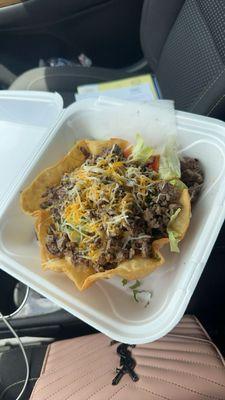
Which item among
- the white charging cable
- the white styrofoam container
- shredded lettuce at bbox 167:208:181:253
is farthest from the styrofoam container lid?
shredded lettuce at bbox 167:208:181:253

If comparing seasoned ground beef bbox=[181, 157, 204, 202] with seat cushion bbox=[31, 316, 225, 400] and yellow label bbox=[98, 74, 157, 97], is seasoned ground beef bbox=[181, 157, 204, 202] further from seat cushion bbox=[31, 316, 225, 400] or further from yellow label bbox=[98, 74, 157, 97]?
yellow label bbox=[98, 74, 157, 97]

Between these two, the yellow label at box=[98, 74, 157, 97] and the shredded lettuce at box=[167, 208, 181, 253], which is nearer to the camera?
the shredded lettuce at box=[167, 208, 181, 253]

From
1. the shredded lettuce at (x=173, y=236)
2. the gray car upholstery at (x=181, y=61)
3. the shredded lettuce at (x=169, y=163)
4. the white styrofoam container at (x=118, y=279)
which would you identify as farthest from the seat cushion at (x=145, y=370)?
the gray car upholstery at (x=181, y=61)

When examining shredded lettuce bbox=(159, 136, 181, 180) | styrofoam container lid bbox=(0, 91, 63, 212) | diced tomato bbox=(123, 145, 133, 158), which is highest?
shredded lettuce bbox=(159, 136, 181, 180)

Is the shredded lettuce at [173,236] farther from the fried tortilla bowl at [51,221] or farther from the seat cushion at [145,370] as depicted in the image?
the seat cushion at [145,370]

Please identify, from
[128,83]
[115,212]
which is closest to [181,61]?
[128,83]

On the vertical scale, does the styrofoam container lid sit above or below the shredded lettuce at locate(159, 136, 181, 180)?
below

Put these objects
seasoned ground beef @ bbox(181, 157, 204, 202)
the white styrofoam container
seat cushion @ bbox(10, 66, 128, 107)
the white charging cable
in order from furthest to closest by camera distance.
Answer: seat cushion @ bbox(10, 66, 128, 107)
the white charging cable
seasoned ground beef @ bbox(181, 157, 204, 202)
the white styrofoam container

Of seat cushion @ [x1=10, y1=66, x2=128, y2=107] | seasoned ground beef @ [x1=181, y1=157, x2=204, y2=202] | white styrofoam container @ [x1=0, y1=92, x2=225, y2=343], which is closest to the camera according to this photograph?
white styrofoam container @ [x1=0, y1=92, x2=225, y2=343]
